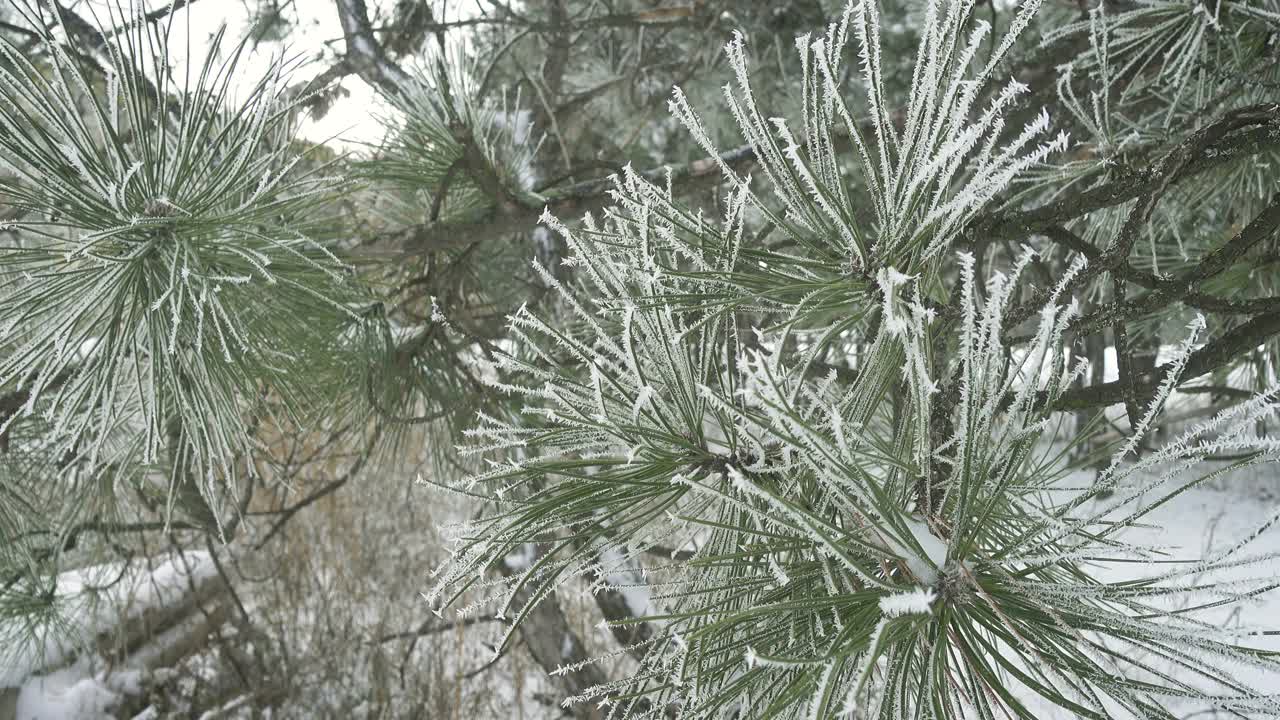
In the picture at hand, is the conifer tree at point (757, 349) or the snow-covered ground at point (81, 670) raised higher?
the snow-covered ground at point (81, 670)

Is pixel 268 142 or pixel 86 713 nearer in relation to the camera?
pixel 268 142

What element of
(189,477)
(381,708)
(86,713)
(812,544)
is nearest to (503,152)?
(189,477)

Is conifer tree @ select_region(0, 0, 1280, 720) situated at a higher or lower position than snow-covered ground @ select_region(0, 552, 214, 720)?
lower

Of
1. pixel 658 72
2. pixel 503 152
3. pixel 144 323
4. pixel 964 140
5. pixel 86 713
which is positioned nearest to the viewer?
pixel 964 140

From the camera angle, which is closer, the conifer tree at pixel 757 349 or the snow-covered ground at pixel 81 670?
the conifer tree at pixel 757 349

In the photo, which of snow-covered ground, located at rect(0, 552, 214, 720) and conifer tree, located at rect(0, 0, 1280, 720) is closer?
conifer tree, located at rect(0, 0, 1280, 720)

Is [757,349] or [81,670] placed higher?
[81,670]

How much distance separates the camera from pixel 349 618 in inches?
98.8

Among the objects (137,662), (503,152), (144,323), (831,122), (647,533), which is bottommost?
(647,533)

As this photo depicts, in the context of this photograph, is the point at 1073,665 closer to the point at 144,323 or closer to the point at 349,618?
the point at 144,323

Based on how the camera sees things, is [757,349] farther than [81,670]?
No

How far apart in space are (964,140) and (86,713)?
243cm

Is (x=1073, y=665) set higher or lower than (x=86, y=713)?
lower

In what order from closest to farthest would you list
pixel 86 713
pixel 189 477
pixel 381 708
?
pixel 189 477
pixel 86 713
pixel 381 708
